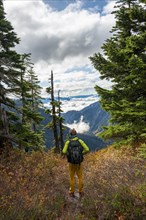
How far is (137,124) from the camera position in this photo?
1536cm

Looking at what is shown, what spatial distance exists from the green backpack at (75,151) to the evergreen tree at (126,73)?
442cm

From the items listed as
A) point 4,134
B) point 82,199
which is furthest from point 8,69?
point 82,199

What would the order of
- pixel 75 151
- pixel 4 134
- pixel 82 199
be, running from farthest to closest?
pixel 4 134
pixel 75 151
pixel 82 199

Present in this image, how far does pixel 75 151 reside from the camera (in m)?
10.7

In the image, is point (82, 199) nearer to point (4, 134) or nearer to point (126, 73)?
point (4, 134)

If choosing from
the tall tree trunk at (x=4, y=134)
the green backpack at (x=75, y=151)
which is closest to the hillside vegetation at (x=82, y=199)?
the green backpack at (x=75, y=151)

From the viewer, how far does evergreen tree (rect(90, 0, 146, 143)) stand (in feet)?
48.1

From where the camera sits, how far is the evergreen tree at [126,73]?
14648 mm

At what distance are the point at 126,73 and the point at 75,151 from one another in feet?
28.8

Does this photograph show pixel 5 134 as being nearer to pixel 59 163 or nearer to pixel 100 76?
pixel 59 163

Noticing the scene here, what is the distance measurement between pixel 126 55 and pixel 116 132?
190 inches

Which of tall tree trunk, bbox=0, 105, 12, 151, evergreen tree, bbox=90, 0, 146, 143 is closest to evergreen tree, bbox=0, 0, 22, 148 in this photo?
tall tree trunk, bbox=0, 105, 12, 151

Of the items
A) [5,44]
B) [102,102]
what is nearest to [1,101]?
[5,44]

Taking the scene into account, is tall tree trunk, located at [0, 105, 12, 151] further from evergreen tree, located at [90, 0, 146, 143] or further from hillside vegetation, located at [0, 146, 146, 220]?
evergreen tree, located at [90, 0, 146, 143]
